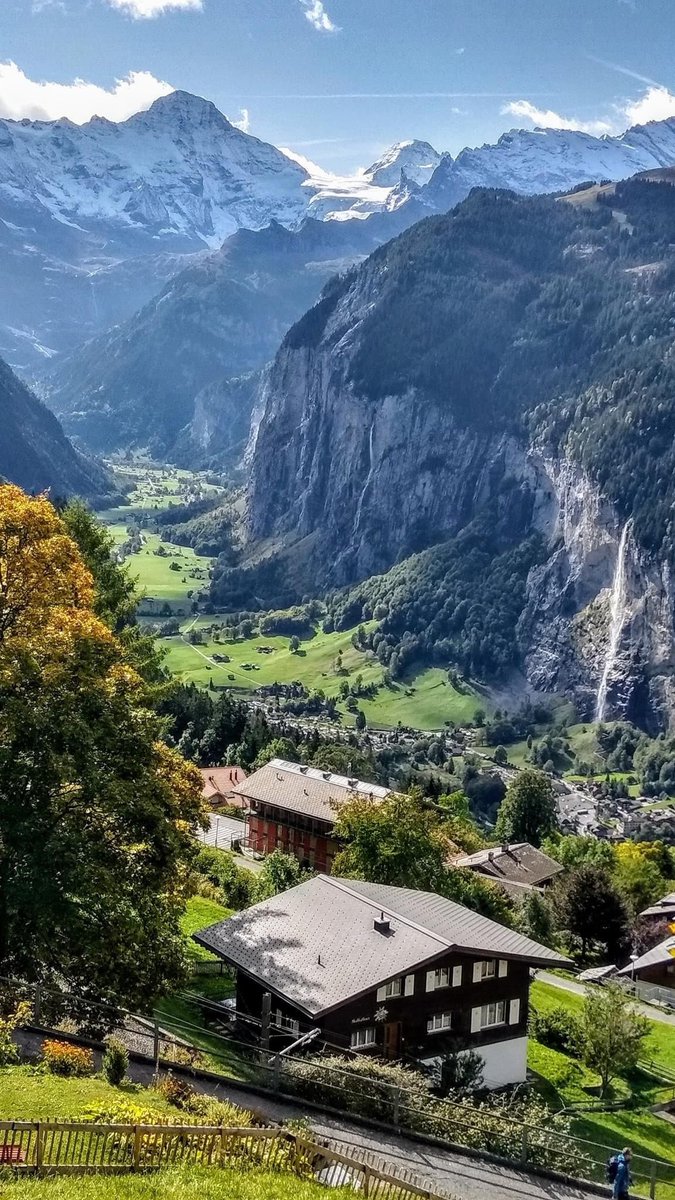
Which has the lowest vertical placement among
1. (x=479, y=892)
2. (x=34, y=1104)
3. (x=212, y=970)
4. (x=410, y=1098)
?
(x=479, y=892)

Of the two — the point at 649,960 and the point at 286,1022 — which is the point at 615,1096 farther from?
the point at 649,960

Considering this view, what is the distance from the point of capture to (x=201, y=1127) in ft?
71.5

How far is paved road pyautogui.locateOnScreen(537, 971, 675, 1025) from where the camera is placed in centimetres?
7500

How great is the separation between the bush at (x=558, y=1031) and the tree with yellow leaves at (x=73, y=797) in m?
32.4

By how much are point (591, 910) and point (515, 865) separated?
1743cm

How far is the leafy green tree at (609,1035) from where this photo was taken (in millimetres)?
52406

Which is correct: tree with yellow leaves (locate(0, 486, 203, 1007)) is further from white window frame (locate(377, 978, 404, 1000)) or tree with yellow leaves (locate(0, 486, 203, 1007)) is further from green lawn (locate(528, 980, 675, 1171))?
green lawn (locate(528, 980, 675, 1171))

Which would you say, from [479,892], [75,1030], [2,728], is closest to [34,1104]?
[75,1030]

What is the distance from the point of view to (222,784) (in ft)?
414

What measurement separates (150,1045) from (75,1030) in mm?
2534

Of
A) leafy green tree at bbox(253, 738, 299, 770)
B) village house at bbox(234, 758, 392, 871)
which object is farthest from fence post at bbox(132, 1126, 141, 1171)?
leafy green tree at bbox(253, 738, 299, 770)

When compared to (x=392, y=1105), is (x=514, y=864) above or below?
below

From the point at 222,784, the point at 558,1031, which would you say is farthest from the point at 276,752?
the point at 558,1031

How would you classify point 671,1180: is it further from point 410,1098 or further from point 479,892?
point 479,892
